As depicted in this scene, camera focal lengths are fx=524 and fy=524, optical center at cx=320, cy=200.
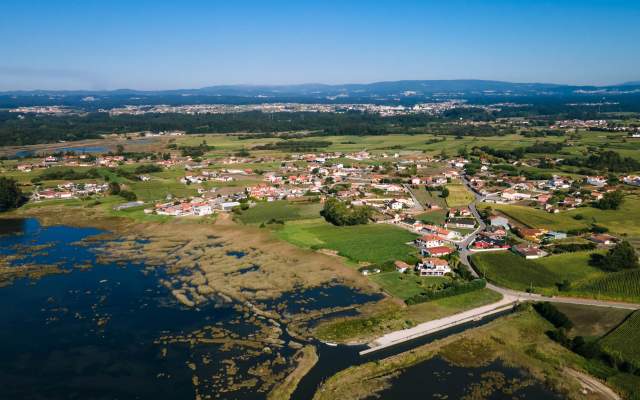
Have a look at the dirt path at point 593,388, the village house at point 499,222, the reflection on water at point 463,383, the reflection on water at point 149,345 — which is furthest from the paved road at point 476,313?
the village house at point 499,222

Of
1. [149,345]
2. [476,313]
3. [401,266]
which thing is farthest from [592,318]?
[149,345]

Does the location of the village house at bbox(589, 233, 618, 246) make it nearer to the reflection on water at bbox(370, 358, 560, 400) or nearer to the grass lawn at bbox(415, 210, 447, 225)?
the grass lawn at bbox(415, 210, 447, 225)

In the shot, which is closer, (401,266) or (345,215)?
(401,266)

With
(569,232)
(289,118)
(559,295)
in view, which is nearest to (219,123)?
(289,118)

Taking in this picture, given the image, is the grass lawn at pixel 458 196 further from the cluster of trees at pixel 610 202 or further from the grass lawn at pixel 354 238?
the grass lawn at pixel 354 238

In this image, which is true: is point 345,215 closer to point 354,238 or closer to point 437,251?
point 354,238

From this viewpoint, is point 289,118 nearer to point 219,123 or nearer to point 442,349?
point 219,123
